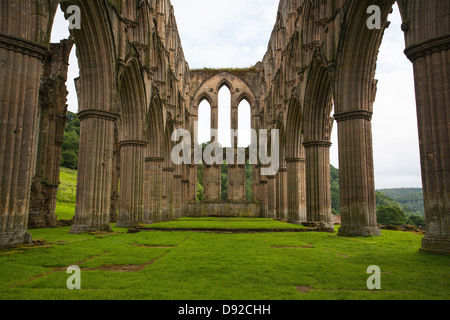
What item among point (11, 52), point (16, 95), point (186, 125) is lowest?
point (16, 95)

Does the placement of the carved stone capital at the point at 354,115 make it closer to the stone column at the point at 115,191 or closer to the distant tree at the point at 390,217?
the stone column at the point at 115,191

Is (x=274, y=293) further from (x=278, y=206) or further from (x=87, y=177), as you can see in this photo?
(x=278, y=206)

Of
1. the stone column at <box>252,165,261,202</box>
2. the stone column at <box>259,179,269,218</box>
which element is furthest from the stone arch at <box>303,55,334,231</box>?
the stone column at <box>252,165,261,202</box>

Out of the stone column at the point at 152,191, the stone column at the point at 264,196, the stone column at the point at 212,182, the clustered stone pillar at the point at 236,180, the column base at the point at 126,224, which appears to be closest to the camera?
the column base at the point at 126,224

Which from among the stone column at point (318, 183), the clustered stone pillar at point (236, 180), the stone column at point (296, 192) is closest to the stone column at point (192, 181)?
the clustered stone pillar at point (236, 180)

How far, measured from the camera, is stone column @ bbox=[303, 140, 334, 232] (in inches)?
612

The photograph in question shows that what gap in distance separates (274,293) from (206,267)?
5.85 ft

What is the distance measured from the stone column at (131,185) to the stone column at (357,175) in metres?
9.79

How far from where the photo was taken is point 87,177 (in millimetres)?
11273

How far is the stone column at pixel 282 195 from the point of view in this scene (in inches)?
969

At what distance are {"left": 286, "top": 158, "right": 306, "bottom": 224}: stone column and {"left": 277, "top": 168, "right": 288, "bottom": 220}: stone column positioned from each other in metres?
4.53

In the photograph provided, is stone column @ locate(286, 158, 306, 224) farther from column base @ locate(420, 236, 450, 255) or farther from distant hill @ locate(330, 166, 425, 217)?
distant hill @ locate(330, 166, 425, 217)

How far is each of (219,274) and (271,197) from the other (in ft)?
81.3
